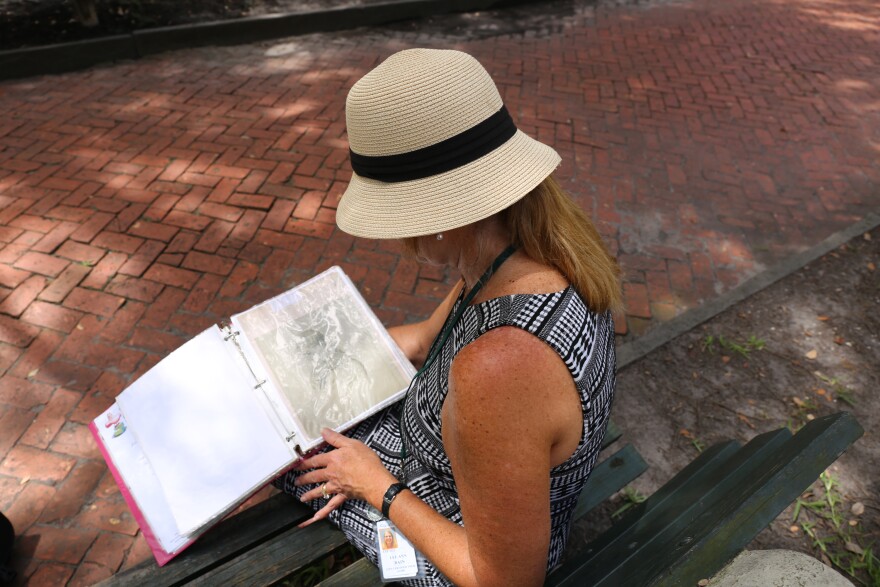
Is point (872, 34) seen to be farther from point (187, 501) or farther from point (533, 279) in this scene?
point (187, 501)

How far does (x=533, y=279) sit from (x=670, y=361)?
86.7 inches

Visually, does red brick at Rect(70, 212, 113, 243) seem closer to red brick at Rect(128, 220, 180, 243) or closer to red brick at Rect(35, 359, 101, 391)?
red brick at Rect(128, 220, 180, 243)

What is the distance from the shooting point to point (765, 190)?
14.5 ft

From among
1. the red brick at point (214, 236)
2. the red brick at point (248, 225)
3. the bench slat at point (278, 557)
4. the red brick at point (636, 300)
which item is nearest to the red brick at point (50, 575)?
the bench slat at point (278, 557)

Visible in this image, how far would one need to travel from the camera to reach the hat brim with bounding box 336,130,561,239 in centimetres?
125

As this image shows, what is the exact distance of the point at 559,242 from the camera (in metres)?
1.30

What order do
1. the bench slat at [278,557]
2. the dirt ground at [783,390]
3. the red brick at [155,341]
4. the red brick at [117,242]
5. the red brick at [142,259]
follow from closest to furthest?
the bench slat at [278,557]
the dirt ground at [783,390]
the red brick at [155,341]
the red brick at [142,259]
the red brick at [117,242]

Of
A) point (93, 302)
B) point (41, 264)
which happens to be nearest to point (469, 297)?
point (93, 302)

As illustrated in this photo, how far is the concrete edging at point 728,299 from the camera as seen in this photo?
3.18m

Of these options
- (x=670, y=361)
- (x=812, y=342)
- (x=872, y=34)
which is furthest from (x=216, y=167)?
(x=872, y=34)

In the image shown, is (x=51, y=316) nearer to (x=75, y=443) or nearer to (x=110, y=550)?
(x=75, y=443)

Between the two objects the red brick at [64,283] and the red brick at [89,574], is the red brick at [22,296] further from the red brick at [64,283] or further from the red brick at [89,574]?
the red brick at [89,574]

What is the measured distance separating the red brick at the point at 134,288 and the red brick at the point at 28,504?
1153 mm

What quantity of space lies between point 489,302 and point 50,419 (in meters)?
2.54
